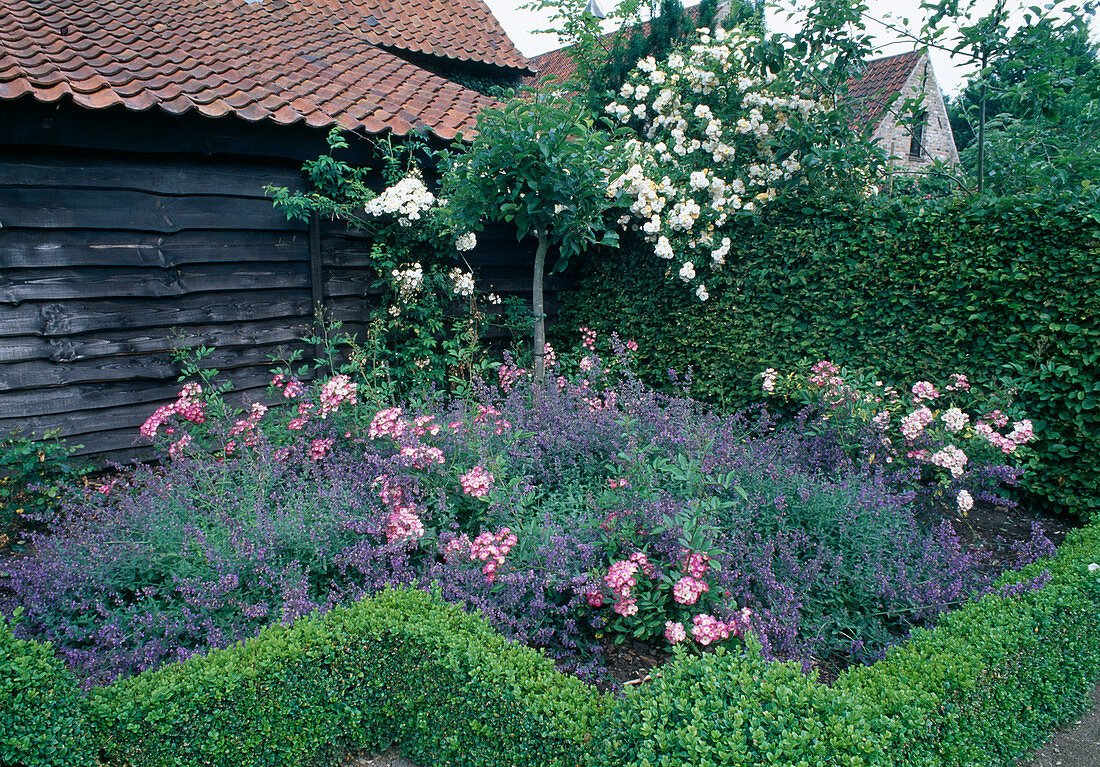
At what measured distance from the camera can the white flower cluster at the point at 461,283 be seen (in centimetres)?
605

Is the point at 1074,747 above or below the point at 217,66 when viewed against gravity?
below

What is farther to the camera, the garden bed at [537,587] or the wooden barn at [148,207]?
the wooden barn at [148,207]

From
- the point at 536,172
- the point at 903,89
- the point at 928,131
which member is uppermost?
the point at 903,89

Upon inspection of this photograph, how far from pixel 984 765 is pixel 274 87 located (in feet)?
21.9

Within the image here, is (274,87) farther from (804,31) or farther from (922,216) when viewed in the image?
(922,216)

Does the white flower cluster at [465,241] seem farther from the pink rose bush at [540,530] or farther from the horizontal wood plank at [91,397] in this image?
the horizontal wood plank at [91,397]

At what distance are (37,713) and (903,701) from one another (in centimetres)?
288

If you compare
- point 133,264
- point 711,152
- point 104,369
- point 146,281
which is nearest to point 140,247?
point 133,264

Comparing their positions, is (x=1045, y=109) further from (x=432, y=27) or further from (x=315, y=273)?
(x=432, y=27)

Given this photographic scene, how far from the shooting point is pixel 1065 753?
9.05 feet

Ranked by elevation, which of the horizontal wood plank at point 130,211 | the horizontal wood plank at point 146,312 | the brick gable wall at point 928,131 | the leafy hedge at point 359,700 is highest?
the brick gable wall at point 928,131

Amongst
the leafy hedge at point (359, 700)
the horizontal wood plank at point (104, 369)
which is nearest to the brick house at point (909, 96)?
the horizontal wood plank at point (104, 369)

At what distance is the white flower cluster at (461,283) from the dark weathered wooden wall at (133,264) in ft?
3.47

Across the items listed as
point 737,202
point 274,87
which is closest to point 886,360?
point 737,202
